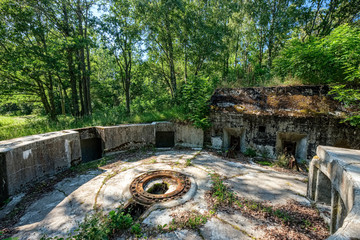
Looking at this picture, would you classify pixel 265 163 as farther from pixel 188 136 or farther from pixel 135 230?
pixel 135 230

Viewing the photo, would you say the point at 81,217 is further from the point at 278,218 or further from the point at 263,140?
the point at 263,140

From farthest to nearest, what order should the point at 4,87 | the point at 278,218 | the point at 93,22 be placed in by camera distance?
the point at 93,22, the point at 4,87, the point at 278,218

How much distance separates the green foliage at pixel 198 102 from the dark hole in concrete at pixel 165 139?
1339mm

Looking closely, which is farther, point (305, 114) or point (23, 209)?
point (305, 114)

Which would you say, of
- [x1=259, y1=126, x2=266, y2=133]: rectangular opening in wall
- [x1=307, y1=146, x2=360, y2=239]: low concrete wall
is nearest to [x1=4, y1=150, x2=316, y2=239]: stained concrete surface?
[x1=307, y1=146, x2=360, y2=239]: low concrete wall

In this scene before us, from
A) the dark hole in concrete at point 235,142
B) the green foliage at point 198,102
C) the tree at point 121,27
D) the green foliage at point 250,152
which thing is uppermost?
the tree at point 121,27

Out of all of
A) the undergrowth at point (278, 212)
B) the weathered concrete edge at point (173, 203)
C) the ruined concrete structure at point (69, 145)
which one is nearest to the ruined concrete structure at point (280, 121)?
the ruined concrete structure at point (69, 145)

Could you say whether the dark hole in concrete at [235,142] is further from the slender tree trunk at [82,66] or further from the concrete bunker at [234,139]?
the slender tree trunk at [82,66]

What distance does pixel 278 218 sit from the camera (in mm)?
2779

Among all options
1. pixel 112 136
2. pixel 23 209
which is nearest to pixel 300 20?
pixel 112 136

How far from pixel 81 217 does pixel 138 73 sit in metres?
10.9

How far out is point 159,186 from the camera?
4062mm

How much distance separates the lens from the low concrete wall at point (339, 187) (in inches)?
48.8

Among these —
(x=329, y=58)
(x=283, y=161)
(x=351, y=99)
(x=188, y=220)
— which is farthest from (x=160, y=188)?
(x=329, y=58)
